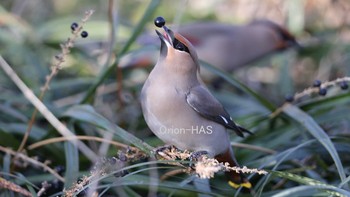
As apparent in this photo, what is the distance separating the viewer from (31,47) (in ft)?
14.6

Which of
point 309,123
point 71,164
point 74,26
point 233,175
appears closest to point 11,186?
point 71,164

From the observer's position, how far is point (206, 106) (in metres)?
2.38

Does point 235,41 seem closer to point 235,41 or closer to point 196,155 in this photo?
point 235,41

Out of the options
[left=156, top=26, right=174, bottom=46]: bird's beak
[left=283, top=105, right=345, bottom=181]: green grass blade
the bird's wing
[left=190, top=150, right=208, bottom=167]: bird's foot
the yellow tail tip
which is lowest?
[left=190, top=150, right=208, bottom=167]: bird's foot

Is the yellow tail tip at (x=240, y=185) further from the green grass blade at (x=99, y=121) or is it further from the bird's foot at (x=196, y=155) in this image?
the green grass blade at (x=99, y=121)

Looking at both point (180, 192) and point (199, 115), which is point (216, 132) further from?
point (180, 192)

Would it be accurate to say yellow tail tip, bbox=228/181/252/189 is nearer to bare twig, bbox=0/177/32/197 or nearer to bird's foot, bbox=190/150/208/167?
bird's foot, bbox=190/150/208/167

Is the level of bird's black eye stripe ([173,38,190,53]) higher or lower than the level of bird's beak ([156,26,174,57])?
lower

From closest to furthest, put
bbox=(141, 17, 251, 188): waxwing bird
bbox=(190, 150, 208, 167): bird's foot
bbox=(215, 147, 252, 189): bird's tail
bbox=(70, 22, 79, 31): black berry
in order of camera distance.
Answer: bbox=(190, 150, 208, 167): bird's foot → bbox=(141, 17, 251, 188): waxwing bird → bbox=(70, 22, 79, 31): black berry → bbox=(215, 147, 252, 189): bird's tail

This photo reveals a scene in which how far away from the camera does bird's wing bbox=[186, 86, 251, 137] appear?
2340mm

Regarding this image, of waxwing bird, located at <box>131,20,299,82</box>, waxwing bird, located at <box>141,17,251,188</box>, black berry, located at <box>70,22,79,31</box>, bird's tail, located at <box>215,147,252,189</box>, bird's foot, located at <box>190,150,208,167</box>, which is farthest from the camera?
waxwing bird, located at <box>131,20,299,82</box>

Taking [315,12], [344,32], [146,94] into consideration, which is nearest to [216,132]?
[146,94]

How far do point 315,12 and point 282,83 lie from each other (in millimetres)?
1590

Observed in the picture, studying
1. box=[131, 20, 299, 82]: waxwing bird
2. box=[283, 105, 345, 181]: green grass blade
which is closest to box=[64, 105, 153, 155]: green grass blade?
box=[283, 105, 345, 181]: green grass blade
